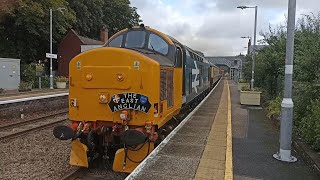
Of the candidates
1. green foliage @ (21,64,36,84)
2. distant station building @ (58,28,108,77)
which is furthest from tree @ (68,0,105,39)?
green foliage @ (21,64,36,84)

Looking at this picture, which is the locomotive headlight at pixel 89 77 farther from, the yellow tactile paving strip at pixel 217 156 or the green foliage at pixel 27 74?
the green foliage at pixel 27 74

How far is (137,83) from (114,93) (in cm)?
52

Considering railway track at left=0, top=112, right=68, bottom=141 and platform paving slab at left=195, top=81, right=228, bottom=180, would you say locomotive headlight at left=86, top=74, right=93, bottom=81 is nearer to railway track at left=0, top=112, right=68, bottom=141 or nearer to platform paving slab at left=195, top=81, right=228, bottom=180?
platform paving slab at left=195, top=81, right=228, bottom=180

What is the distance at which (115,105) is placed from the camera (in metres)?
7.22

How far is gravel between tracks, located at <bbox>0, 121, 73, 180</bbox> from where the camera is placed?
7539 millimetres

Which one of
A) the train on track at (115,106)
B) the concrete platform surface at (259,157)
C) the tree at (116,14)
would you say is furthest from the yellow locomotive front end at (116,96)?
the tree at (116,14)

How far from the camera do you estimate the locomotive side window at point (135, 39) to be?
8805 millimetres

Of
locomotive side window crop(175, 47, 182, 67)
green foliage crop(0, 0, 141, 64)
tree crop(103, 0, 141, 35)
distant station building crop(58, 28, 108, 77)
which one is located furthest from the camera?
tree crop(103, 0, 141, 35)

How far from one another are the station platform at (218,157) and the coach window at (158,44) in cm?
223

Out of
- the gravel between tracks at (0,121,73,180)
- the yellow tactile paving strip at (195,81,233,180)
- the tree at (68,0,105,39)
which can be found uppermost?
the tree at (68,0,105,39)

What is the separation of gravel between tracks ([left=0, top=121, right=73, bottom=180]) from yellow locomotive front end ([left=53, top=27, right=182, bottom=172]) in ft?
2.60

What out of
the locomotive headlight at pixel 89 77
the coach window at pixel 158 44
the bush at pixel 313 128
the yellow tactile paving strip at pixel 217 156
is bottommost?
the yellow tactile paving strip at pixel 217 156

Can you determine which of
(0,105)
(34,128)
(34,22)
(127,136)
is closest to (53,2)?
(34,22)

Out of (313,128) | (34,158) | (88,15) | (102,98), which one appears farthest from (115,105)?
(88,15)
